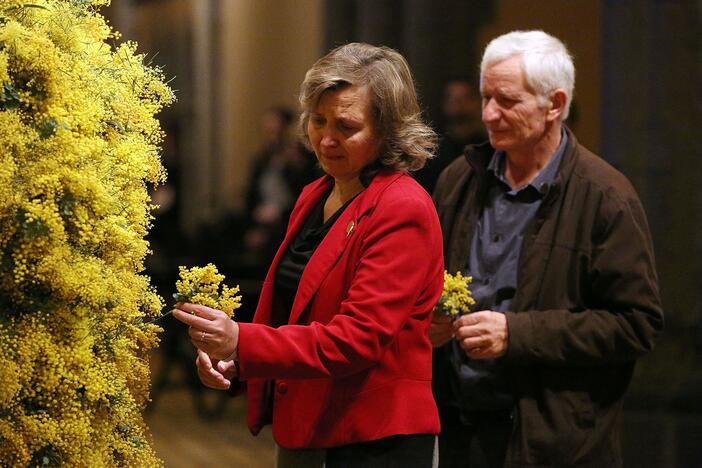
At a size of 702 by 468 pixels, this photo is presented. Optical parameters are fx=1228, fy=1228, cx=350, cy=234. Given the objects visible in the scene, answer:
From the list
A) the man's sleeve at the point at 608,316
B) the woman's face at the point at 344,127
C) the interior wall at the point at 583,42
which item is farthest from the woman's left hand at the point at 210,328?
the interior wall at the point at 583,42

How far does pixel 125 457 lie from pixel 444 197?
126 cm

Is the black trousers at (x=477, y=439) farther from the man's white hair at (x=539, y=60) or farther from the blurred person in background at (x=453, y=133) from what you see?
the blurred person in background at (x=453, y=133)

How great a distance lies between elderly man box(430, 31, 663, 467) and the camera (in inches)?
120

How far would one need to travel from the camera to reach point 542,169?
3285mm

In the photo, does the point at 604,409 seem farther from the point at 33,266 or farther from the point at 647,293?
the point at 33,266

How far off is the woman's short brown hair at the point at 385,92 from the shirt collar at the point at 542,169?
2.37ft

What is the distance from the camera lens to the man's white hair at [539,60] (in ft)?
10.6

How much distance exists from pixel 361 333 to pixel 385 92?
0.50 metres

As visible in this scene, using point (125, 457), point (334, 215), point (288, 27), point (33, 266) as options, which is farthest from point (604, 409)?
point (288, 27)

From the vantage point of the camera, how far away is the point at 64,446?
2.36 m

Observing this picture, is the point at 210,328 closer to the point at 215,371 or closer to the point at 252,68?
the point at 215,371

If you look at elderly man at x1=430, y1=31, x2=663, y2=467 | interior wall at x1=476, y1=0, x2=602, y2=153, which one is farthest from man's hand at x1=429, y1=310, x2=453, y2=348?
interior wall at x1=476, y1=0, x2=602, y2=153

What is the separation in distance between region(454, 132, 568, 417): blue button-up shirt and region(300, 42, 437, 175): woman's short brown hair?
2.31 ft

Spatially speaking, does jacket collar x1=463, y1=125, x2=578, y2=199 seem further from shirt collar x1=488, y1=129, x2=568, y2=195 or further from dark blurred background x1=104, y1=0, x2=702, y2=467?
dark blurred background x1=104, y1=0, x2=702, y2=467
